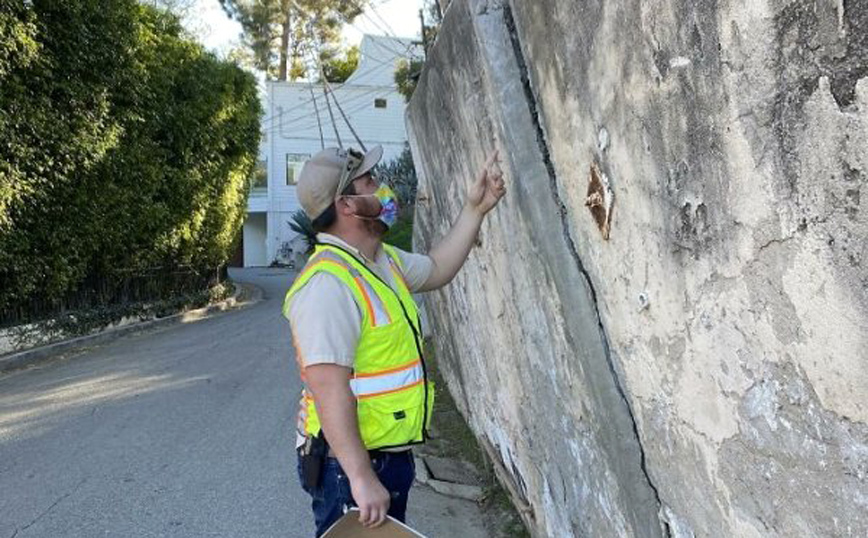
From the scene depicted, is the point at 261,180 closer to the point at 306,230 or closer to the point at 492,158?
the point at 306,230

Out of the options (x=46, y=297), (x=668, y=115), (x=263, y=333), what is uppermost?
(x=668, y=115)

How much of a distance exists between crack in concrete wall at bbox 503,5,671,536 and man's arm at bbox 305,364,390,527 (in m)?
0.79

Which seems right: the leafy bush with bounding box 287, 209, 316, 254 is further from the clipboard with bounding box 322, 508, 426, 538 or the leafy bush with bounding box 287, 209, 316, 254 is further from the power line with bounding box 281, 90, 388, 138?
the power line with bounding box 281, 90, 388, 138

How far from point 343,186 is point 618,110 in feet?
3.12

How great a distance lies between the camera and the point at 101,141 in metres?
10.6

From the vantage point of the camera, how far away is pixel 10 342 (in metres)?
9.52

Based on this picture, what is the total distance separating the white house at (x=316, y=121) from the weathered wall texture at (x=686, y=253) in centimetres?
3187

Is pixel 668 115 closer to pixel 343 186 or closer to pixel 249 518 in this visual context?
pixel 343 186

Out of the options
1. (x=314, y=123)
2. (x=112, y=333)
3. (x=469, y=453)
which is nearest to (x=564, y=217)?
(x=469, y=453)

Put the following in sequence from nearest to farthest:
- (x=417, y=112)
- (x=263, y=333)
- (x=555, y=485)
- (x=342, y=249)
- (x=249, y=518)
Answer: (x=342, y=249) < (x=555, y=485) < (x=249, y=518) < (x=417, y=112) < (x=263, y=333)

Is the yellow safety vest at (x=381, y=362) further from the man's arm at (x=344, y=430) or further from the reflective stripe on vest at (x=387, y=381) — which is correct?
the man's arm at (x=344, y=430)

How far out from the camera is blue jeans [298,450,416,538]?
2.59 m

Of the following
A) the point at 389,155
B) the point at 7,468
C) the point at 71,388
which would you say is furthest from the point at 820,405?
the point at 389,155

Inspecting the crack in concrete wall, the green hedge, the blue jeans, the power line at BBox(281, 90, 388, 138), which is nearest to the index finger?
the crack in concrete wall
